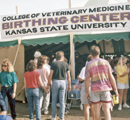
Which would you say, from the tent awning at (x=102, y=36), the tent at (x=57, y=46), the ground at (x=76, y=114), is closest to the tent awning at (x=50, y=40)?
the tent at (x=57, y=46)

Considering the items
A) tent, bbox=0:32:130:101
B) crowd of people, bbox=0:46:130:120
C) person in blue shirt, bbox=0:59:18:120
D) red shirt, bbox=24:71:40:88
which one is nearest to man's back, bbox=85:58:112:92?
crowd of people, bbox=0:46:130:120

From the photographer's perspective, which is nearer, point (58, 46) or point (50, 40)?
point (50, 40)

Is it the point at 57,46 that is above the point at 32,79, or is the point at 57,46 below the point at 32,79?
above

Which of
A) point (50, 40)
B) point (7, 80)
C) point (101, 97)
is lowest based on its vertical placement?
point (101, 97)

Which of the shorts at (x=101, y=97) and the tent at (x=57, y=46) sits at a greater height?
the tent at (x=57, y=46)

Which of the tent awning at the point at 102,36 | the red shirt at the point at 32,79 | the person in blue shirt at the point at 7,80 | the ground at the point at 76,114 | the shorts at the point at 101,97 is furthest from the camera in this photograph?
the tent awning at the point at 102,36

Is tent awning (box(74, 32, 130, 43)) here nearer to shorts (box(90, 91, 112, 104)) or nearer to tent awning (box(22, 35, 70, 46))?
tent awning (box(22, 35, 70, 46))

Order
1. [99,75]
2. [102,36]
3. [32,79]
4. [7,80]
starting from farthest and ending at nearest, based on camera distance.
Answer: [102,36]
[7,80]
[32,79]
[99,75]

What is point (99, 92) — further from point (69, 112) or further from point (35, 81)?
point (69, 112)

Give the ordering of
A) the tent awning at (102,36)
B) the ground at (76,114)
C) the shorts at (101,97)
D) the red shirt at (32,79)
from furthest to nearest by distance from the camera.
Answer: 1. the tent awning at (102,36)
2. the ground at (76,114)
3. the red shirt at (32,79)
4. the shorts at (101,97)

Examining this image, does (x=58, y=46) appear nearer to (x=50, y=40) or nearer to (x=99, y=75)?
(x=50, y=40)

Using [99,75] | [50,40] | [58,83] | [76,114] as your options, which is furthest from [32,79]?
[50,40]

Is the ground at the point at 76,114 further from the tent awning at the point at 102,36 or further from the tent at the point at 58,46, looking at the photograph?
the tent awning at the point at 102,36

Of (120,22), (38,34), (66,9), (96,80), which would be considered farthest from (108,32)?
(96,80)
